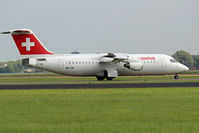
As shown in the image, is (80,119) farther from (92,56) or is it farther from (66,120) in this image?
(92,56)

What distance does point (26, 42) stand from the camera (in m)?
55.5

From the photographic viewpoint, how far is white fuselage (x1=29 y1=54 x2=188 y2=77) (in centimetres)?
5634

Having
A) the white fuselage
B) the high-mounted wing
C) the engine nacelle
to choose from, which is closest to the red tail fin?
the white fuselage

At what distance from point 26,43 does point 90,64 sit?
9312 mm

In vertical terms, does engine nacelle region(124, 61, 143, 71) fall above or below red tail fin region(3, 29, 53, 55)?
below

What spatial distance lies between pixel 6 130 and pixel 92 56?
4338cm

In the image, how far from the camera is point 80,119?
1786 cm

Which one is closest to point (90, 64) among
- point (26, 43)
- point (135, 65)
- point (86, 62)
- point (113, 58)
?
point (86, 62)

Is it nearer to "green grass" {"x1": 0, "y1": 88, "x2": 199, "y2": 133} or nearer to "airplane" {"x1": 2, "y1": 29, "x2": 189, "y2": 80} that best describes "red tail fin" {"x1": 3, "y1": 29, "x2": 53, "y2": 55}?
"airplane" {"x1": 2, "y1": 29, "x2": 189, "y2": 80}

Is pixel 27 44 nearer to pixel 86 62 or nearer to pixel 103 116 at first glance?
pixel 86 62

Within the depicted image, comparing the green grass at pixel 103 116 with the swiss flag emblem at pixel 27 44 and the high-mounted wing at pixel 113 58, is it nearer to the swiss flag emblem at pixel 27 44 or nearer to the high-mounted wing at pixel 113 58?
the swiss flag emblem at pixel 27 44

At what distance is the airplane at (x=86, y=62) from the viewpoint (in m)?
55.5

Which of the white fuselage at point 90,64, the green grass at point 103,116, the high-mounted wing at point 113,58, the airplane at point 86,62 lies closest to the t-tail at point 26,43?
the airplane at point 86,62

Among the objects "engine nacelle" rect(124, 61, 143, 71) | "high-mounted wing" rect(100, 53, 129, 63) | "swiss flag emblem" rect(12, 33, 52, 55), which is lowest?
"engine nacelle" rect(124, 61, 143, 71)
